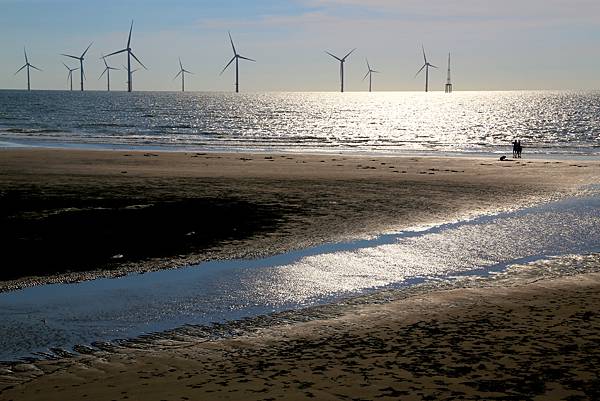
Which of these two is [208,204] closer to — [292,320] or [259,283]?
[259,283]

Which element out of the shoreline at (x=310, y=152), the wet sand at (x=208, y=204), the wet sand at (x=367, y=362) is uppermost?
the shoreline at (x=310, y=152)

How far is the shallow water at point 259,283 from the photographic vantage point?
12.3 m

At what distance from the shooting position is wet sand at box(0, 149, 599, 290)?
59.7ft

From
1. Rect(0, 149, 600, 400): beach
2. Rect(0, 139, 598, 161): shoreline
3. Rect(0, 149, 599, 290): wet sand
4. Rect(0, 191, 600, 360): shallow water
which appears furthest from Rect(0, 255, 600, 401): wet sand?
Rect(0, 139, 598, 161): shoreline

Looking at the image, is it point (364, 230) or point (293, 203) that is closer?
point (364, 230)

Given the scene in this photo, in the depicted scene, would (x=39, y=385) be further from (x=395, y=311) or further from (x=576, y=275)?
(x=576, y=275)

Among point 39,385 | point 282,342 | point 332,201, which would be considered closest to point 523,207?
point 332,201

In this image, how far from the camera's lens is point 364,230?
21.8 meters

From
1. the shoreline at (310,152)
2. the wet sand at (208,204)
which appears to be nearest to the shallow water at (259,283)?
the wet sand at (208,204)

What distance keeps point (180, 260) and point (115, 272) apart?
1.80m

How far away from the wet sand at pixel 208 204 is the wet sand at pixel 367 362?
565 cm

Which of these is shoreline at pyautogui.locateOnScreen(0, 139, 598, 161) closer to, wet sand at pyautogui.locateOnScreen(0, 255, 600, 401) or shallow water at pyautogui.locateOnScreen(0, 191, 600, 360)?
shallow water at pyautogui.locateOnScreen(0, 191, 600, 360)

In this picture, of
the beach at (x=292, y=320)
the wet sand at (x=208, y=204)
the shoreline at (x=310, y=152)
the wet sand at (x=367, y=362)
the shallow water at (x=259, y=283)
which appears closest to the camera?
the wet sand at (x=367, y=362)

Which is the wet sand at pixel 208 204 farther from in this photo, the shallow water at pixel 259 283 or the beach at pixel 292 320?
the shallow water at pixel 259 283
